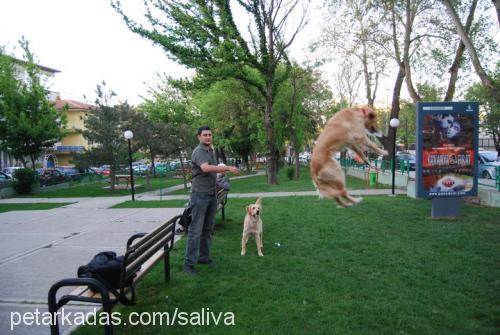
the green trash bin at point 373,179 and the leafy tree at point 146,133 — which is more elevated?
the leafy tree at point 146,133

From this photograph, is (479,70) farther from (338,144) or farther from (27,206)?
(27,206)

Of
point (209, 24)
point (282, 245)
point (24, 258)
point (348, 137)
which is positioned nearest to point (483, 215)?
point (282, 245)

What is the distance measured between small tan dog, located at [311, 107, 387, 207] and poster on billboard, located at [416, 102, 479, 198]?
28.7 ft

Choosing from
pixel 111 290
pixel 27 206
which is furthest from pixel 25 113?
pixel 111 290

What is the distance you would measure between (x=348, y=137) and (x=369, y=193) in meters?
15.1

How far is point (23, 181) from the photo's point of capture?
2214 centimetres

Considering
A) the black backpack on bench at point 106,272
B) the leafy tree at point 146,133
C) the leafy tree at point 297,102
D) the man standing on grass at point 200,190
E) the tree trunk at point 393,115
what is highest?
the leafy tree at point 297,102

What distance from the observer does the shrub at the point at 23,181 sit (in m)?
22.1

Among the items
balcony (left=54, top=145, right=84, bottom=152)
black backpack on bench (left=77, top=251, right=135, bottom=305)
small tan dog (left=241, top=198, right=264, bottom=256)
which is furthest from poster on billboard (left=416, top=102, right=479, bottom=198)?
balcony (left=54, top=145, right=84, bottom=152)

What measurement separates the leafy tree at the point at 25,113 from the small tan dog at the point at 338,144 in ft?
82.2

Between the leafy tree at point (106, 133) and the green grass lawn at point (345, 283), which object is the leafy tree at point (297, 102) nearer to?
the leafy tree at point (106, 133)

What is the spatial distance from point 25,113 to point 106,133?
626cm

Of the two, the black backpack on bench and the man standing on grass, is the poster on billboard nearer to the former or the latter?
the man standing on grass

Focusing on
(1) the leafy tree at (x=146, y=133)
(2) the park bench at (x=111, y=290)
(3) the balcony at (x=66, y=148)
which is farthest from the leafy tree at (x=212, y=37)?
(3) the balcony at (x=66, y=148)
